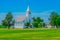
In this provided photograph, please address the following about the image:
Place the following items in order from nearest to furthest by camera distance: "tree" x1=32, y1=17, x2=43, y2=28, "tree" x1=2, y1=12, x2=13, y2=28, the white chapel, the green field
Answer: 1. the green field
2. "tree" x1=2, y1=12, x2=13, y2=28
3. "tree" x1=32, y1=17, x2=43, y2=28
4. the white chapel

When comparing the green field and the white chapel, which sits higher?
the white chapel

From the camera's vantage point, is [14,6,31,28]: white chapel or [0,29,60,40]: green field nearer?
[0,29,60,40]: green field

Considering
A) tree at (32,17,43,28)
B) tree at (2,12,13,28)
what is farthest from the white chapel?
tree at (2,12,13,28)

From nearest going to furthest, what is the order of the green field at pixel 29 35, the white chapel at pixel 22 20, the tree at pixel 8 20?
the green field at pixel 29 35 → the tree at pixel 8 20 → the white chapel at pixel 22 20

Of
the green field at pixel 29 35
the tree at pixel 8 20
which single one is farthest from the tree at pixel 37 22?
the green field at pixel 29 35

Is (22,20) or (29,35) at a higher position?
(22,20)

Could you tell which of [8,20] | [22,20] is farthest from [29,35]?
[22,20]

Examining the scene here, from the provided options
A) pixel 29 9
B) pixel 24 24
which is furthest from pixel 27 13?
pixel 24 24

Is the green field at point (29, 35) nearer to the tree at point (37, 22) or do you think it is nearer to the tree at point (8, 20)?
the tree at point (8, 20)

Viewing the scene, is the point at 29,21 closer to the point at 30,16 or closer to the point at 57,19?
the point at 30,16

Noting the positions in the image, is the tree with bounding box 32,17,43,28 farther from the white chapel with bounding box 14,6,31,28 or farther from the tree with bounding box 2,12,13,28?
the tree with bounding box 2,12,13,28

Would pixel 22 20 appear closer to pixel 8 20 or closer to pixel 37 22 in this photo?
pixel 37 22

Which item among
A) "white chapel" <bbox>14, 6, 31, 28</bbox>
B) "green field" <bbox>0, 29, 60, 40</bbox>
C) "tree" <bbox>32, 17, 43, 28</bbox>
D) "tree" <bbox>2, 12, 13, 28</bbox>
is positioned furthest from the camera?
"white chapel" <bbox>14, 6, 31, 28</bbox>

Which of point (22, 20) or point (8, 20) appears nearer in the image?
point (8, 20)
